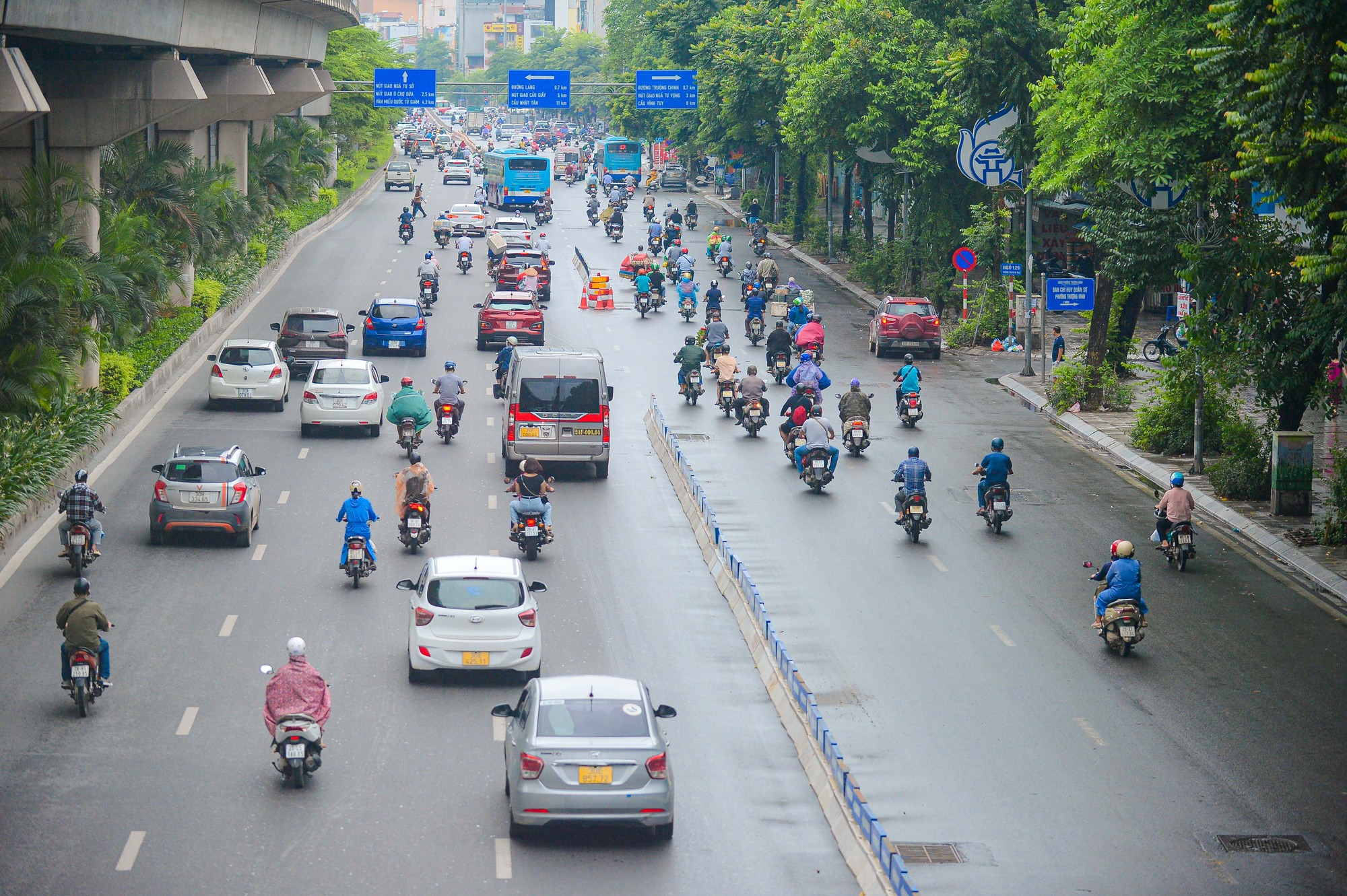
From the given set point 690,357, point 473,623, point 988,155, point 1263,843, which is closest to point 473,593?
point 473,623

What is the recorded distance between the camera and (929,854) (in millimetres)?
15305

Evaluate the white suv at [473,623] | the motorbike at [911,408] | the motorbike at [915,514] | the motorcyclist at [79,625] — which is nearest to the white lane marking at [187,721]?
the motorcyclist at [79,625]

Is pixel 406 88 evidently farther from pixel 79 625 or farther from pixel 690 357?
pixel 79 625

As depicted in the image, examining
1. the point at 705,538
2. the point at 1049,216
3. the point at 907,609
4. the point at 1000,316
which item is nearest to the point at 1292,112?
the point at 907,609

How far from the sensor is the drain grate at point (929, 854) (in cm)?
1511

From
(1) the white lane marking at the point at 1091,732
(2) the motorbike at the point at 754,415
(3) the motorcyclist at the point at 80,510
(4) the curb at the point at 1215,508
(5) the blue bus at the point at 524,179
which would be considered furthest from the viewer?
(5) the blue bus at the point at 524,179

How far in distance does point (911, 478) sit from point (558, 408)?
6929 millimetres

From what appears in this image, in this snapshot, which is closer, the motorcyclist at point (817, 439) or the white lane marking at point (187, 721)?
the white lane marking at point (187, 721)

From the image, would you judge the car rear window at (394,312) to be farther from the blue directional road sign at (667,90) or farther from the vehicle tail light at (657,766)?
the blue directional road sign at (667,90)

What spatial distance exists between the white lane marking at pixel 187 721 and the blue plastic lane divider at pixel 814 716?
646cm

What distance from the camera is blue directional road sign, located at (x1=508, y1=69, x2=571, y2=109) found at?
78.9 m

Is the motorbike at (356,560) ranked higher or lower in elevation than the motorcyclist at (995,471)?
lower

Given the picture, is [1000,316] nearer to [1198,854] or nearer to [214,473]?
[214,473]

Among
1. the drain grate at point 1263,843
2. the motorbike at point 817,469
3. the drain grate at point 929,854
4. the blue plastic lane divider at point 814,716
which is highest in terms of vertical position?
the motorbike at point 817,469
